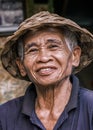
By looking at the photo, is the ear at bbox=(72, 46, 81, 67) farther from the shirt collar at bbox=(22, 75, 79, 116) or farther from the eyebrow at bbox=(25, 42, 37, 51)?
the eyebrow at bbox=(25, 42, 37, 51)

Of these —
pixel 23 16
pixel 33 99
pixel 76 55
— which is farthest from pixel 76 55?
pixel 23 16

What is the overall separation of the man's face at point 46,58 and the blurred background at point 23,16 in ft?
6.48

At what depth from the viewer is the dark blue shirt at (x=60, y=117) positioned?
2973mm

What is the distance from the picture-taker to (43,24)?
2.96m

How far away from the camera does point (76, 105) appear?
9.93 feet

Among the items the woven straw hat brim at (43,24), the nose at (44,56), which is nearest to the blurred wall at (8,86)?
the woven straw hat brim at (43,24)

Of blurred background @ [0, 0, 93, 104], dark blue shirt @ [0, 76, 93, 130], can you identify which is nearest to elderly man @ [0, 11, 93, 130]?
dark blue shirt @ [0, 76, 93, 130]

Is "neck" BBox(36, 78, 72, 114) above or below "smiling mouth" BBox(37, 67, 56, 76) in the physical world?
below

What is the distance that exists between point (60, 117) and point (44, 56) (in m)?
0.44

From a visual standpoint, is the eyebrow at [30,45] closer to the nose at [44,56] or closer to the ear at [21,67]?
the nose at [44,56]

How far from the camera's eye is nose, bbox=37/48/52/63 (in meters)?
2.95

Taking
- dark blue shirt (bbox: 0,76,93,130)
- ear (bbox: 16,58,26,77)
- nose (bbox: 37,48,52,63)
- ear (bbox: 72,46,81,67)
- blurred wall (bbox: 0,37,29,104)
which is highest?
nose (bbox: 37,48,52,63)

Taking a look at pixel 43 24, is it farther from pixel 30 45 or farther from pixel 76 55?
pixel 76 55

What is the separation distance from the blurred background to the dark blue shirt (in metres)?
1.84
